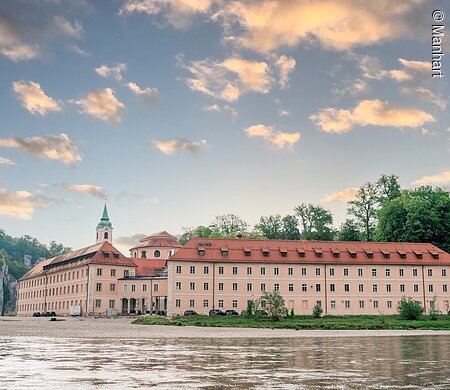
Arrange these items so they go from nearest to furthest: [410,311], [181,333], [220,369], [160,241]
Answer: [220,369] → [181,333] → [410,311] → [160,241]

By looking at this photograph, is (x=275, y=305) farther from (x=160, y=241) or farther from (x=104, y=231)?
(x=104, y=231)

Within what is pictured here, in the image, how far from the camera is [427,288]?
9006cm

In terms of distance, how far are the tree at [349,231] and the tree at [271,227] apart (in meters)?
16.1

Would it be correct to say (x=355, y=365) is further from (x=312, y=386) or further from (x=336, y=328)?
(x=336, y=328)

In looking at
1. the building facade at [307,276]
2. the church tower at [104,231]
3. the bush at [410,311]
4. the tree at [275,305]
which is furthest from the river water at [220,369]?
the church tower at [104,231]

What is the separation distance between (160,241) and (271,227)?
2577 cm

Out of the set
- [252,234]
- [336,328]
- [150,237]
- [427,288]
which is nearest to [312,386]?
[336,328]

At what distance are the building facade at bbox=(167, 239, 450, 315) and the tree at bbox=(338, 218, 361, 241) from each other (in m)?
24.3

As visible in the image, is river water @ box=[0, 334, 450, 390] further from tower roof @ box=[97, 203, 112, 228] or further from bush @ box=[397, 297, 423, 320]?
tower roof @ box=[97, 203, 112, 228]

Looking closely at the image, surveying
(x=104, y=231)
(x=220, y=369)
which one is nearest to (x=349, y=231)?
(x=104, y=231)

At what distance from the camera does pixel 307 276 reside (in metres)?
89.7

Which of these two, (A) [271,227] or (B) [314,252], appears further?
(A) [271,227]

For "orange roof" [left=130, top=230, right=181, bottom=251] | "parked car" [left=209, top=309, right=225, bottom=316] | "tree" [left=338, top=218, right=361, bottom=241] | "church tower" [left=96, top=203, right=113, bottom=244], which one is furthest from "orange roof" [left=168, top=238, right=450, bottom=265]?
"church tower" [left=96, top=203, right=113, bottom=244]

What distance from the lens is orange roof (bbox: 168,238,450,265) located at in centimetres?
8931
